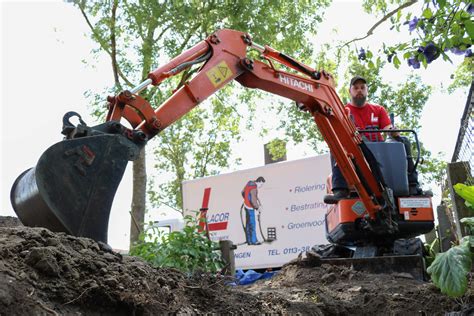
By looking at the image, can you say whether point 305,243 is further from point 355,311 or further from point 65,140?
point 65,140

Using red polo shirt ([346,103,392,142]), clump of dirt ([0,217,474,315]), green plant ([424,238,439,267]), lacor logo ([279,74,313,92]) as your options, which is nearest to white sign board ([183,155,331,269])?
green plant ([424,238,439,267])

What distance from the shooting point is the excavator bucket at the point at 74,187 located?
4.41 metres

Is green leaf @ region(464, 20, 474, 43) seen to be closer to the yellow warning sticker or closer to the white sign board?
the yellow warning sticker

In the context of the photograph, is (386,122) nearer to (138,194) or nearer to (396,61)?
(396,61)

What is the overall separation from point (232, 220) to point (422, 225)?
22.6ft

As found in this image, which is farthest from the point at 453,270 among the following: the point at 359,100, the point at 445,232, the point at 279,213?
the point at 279,213

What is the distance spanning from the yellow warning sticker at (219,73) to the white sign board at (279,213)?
6236 millimetres

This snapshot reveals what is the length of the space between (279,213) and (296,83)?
641cm

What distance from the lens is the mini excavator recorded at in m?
4.49

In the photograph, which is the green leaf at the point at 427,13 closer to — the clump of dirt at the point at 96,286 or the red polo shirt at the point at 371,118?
the clump of dirt at the point at 96,286

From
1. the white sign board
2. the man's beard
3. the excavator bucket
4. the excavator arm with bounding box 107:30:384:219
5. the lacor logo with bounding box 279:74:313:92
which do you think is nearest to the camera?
the excavator bucket

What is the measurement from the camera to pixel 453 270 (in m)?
5.01

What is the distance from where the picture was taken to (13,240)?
354 centimetres

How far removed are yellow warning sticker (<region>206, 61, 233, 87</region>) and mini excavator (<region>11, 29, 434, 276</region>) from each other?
1cm
